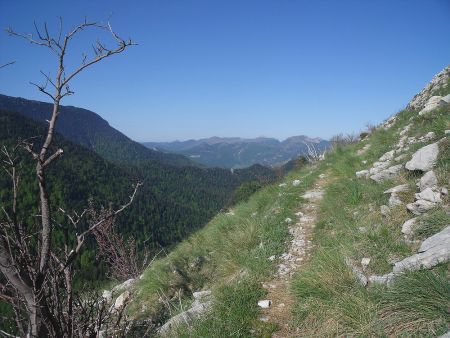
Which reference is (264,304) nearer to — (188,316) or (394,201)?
(188,316)

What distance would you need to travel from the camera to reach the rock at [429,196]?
4.61 metres

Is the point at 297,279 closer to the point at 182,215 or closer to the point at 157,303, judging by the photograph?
the point at 157,303

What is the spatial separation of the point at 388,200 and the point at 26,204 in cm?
8961

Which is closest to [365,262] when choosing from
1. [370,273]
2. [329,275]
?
[370,273]

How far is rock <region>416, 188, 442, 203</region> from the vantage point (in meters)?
4.61

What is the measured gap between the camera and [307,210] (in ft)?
25.6

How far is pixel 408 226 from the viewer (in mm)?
4508

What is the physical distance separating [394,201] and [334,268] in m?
2.04

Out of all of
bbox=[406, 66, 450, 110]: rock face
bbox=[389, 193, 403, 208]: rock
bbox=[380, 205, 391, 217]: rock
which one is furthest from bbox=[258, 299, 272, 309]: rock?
bbox=[406, 66, 450, 110]: rock face

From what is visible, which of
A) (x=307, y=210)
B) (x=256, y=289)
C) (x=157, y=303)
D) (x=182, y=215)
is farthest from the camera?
(x=182, y=215)

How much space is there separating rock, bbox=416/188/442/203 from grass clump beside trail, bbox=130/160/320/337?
2465 millimetres

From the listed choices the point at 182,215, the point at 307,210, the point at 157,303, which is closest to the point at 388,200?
the point at 307,210

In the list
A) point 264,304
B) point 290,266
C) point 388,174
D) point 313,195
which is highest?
point 388,174

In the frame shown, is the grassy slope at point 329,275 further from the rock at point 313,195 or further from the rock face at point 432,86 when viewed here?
the rock face at point 432,86
